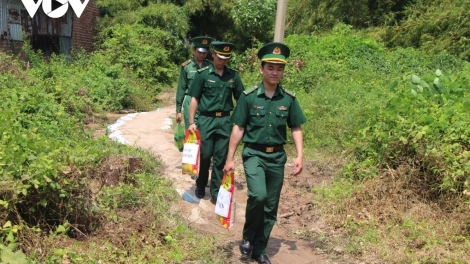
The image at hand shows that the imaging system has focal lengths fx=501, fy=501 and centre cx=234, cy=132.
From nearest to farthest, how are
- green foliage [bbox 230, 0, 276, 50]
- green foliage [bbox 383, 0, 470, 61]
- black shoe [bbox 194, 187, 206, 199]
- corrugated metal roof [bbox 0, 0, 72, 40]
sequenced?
black shoe [bbox 194, 187, 206, 199]
corrugated metal roof [bbox 0, 0, 72, 40]
green foliage [bbox 383, 0, 470, 61]
green foliage [bbox 230, 0, 276, 50]

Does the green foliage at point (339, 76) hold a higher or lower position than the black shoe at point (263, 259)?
higher

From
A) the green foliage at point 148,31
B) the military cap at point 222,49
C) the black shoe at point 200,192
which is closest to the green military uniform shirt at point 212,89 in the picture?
the military cap at point 222,49

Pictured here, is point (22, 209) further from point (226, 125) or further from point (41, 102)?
point (41, 102)

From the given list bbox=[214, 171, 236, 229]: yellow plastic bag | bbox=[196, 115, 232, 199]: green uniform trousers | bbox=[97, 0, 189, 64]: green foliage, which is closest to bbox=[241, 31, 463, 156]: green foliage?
bbox=[196, 115, 232, 199]: green uniform trousers

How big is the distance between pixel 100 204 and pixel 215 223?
1423 mm

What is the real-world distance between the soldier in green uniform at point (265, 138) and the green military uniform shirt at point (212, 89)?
1207 mm

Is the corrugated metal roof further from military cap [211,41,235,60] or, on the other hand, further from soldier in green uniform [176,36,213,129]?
military cap [211,41,235,60]

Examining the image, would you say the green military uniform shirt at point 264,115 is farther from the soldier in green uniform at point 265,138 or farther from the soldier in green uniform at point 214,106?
the soldier in green uniform at point 214,106

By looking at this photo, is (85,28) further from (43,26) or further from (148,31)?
(43,26)

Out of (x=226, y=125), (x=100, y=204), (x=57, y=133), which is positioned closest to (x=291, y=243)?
(x=226, y=125)

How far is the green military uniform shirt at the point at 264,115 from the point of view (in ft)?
14.1

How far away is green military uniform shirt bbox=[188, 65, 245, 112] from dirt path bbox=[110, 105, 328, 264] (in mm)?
1122

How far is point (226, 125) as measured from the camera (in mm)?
5621

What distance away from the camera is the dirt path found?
4863mm
